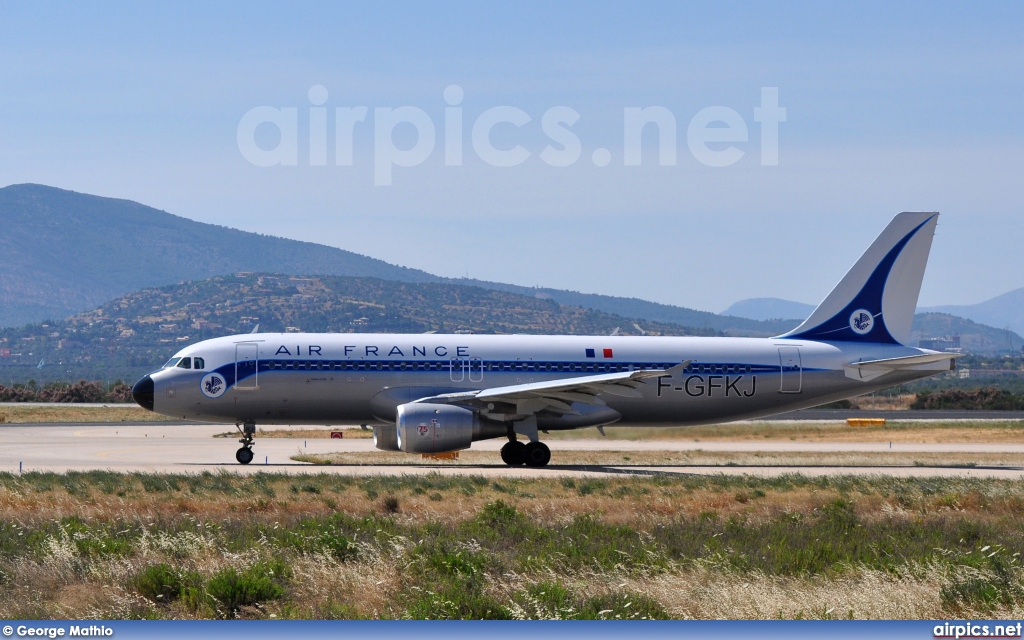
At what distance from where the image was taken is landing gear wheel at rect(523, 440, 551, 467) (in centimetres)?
3516

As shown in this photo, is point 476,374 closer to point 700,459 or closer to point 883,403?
point 700,459

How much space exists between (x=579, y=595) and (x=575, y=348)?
2192 centimetres

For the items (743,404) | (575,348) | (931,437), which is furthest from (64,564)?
(931,437)

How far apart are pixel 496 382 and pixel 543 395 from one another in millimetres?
1904

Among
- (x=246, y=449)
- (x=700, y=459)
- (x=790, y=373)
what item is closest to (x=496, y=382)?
(x=246, y=449)

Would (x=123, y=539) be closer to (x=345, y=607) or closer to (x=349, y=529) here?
(x=349, y=529)

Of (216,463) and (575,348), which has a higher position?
(575,348)

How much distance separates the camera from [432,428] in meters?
32.8

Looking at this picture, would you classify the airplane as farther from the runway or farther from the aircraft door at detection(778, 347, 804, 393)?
the runway

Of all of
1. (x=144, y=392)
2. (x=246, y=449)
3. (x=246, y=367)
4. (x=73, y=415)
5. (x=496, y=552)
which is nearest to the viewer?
(x=496, y=552)

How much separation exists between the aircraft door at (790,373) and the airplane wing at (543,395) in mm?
4900

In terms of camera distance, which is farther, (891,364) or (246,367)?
(891,364)

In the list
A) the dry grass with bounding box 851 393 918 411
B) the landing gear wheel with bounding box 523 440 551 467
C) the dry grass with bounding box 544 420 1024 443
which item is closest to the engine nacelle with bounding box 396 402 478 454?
the landing gear wheel with bounding box 523 440 551 467

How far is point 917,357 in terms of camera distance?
3678 cm
